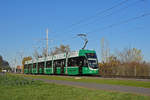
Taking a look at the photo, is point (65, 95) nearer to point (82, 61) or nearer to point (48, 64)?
point (82, 61)

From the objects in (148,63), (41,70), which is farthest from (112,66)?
(41,70)

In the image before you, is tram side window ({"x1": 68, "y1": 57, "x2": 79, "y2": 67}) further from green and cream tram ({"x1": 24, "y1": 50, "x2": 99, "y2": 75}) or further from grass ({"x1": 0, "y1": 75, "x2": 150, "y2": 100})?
grass ({"x1": 0, "y1": 75, "x2": 150, "y2": 100})

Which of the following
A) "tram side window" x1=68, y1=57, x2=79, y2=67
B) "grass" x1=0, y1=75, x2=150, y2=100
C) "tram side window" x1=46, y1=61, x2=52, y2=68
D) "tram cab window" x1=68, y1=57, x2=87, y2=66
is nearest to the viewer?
"grass" x1=0, y1=75, x2=150, y2=100

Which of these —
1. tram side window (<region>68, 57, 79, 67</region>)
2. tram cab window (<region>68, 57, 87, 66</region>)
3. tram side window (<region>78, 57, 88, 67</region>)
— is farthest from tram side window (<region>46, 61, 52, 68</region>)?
tram side window (<region>78, 57, 88, 67</region>)

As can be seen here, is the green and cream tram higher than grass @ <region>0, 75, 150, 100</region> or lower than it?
higher

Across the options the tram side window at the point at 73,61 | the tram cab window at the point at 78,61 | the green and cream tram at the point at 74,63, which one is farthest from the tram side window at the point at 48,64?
the tram cab window at the point at 78,61

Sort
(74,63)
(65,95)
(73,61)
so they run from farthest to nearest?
(73,61) < (74,63) < (65,95)

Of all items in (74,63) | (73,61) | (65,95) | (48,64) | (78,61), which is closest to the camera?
(65,95)

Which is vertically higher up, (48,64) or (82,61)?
(82,61)

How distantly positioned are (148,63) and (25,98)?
29.4m

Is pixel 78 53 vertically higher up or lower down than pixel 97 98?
higher up

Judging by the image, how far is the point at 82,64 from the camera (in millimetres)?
32062

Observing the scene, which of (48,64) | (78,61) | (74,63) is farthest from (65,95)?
(48,64)

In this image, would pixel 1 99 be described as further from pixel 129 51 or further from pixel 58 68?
pixel 129 51
